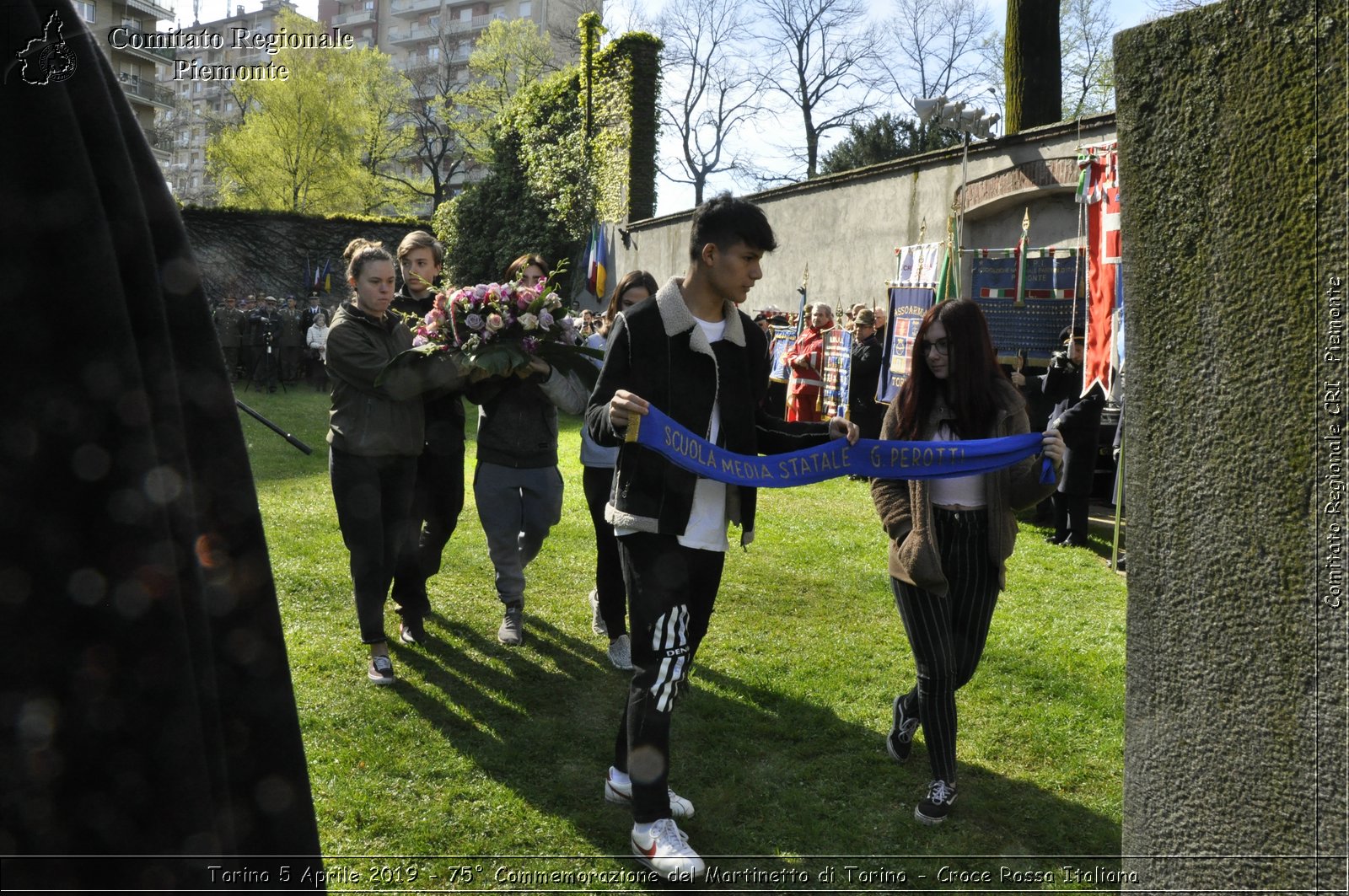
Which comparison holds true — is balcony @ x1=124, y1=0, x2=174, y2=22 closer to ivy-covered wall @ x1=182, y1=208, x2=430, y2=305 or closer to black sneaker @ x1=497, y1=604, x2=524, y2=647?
ivy-covered wall @ x1=182, y1=208, x2=430, y2=305

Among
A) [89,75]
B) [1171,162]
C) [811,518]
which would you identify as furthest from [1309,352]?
[811,518]

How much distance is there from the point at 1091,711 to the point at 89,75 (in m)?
5.74

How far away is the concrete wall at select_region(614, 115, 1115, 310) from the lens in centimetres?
1155

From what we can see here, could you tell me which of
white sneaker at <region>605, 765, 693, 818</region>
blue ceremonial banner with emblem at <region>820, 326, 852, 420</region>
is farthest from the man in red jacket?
white sneaker at <region>605, 765, 693, 818</region>

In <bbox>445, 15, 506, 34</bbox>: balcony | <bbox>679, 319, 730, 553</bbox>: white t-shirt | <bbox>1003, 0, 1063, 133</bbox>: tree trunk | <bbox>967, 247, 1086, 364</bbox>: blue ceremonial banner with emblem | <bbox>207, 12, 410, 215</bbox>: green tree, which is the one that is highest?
<bbox>445, 15, 506, 34</bbox>: balcony

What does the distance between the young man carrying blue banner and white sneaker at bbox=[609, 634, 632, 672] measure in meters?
2.00

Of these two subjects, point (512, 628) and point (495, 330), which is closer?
point (495, 330)

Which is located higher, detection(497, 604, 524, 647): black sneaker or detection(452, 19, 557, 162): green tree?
detection(452, 19, 557, 162): green tree

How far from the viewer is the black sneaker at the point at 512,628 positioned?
634 cm

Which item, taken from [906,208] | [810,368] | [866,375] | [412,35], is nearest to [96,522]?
[866,375]

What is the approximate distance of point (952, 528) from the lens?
4.23 meters

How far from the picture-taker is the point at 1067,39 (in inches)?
1526

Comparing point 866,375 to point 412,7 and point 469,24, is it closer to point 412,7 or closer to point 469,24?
point 469,24

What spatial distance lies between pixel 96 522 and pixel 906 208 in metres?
14.5
